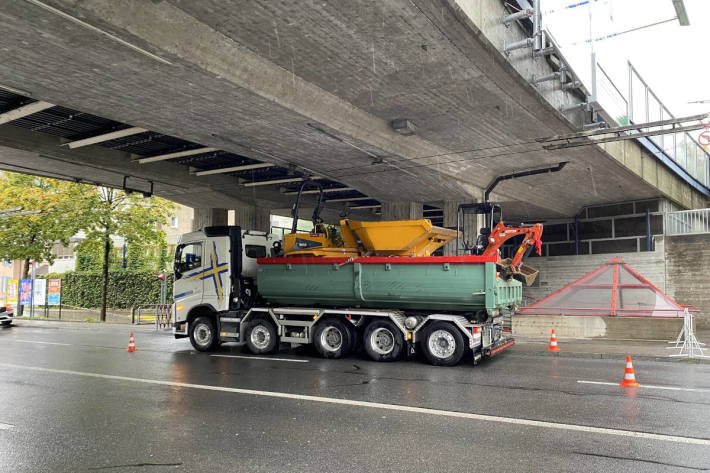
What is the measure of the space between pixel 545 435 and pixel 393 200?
15.8 metres

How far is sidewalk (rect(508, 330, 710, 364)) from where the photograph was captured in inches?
505

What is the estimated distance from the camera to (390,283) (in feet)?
39.1

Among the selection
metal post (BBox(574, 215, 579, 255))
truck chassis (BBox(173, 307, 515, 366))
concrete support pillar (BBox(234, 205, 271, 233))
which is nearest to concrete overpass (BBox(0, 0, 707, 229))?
concrete support pillar (BBox(234, 205, 271, 233))

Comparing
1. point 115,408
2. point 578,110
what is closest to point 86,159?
point 115,408

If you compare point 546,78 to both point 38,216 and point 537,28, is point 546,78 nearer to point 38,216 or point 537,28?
point 537,28

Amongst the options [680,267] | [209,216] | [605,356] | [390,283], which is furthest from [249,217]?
[680,267]

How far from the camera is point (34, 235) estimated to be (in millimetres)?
27094

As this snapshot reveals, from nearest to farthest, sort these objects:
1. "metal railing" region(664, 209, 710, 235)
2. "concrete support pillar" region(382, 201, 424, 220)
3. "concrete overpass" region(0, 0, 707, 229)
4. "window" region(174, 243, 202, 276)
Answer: "concrete overpass" region(0, 0, 707, 229)
"window" region(174, 243, 202, 276)
"concrete support pillar" region(382, 201, 424, 220)
"metal railing" region(664, 209, 710, 235)

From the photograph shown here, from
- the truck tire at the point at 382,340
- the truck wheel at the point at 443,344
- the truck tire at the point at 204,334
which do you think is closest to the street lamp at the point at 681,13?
the truck wheel at the point at 443,344

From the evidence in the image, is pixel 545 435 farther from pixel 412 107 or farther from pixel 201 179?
pixel 201 179

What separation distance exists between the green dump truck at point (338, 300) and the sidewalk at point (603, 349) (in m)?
1.51

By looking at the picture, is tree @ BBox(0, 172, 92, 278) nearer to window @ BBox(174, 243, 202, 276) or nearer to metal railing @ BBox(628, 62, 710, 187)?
window @ BBox(174, 243, 202, 276)

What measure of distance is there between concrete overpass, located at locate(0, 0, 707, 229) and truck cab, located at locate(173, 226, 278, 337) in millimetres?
2721

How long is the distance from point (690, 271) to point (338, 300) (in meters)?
18.3
